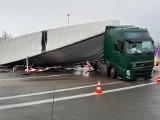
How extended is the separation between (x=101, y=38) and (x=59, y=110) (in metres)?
12.7

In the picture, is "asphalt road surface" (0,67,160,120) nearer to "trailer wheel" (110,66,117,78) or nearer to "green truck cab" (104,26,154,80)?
"green truck cab" (104,26,154,80)

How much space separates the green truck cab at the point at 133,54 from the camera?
16.6 meters

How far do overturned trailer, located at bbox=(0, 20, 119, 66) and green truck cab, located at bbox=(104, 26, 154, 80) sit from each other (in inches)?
143

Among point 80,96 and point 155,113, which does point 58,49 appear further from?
point 155,113

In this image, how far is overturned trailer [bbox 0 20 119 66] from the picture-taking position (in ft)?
70.8

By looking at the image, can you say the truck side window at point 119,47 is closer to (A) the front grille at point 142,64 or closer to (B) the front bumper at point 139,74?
(A) the front grille at point 142,64

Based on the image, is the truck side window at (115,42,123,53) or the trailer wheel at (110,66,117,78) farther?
the trailer wheel at (110,66,117,78)

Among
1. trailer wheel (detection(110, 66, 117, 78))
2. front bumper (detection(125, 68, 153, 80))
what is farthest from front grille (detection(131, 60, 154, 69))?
trailer wheel (detection(110, 66, 117, 78))

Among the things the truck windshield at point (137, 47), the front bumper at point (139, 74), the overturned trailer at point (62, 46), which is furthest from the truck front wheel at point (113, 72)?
the overturned trailer at point (62, 46)

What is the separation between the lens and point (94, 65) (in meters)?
23.0

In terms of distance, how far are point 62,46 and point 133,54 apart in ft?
22.0

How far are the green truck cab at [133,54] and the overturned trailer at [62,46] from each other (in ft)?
11.9

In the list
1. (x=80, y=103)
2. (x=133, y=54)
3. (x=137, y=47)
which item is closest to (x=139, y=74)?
(x=133, y=54)

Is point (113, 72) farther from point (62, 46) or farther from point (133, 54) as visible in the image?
point (62, 46)
